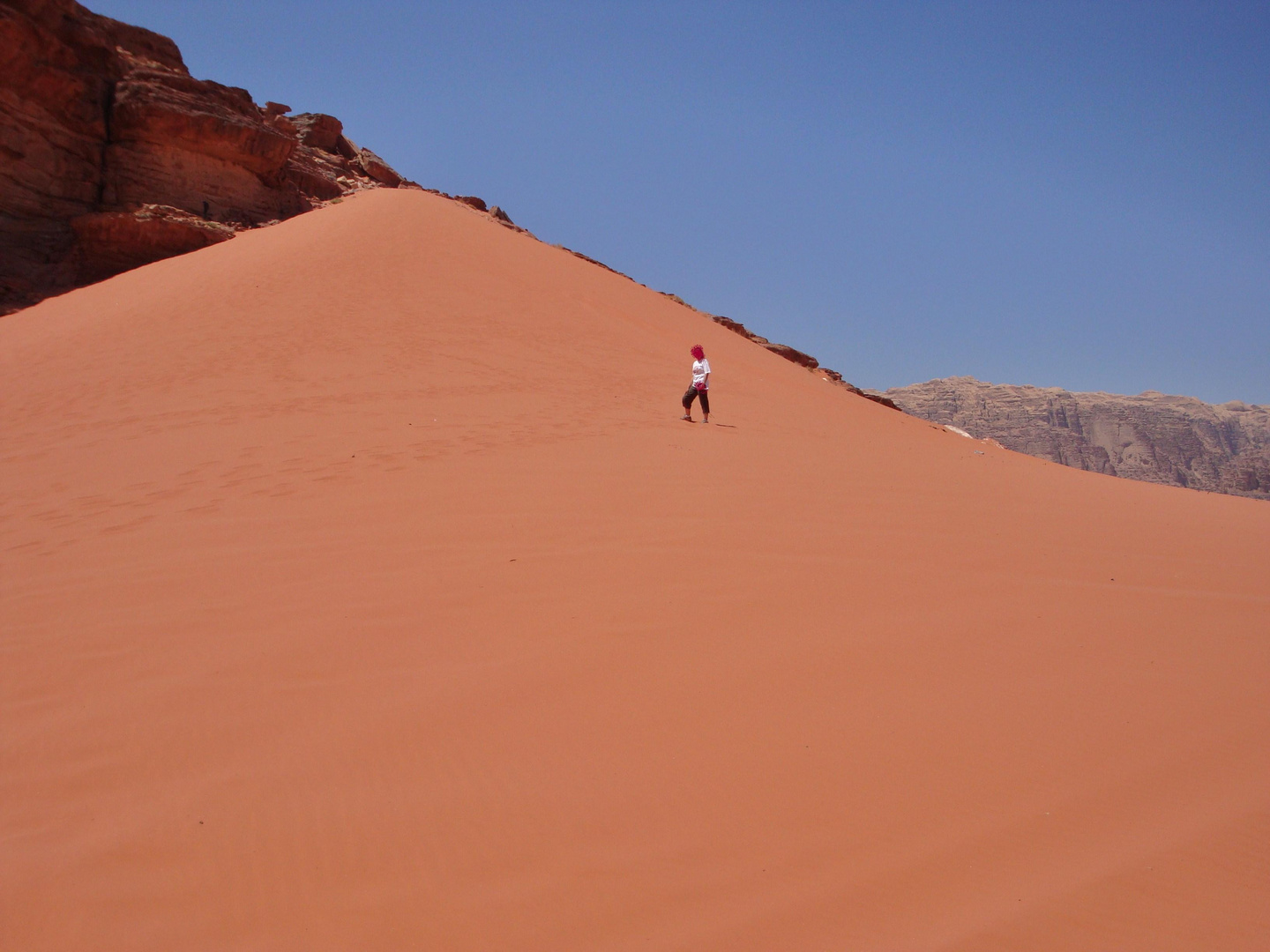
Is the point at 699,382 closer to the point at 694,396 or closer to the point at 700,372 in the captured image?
the point at 700,372

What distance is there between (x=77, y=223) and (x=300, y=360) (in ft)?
36.9

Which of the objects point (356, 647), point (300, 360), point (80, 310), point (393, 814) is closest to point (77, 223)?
point (80, 310)

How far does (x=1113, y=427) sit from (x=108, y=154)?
3528 inches

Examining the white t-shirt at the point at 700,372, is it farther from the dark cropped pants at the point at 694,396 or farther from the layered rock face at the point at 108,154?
the layered rock face at the point at 108,154

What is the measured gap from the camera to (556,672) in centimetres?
277

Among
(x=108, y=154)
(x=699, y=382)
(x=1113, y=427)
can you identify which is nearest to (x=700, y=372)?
(x=699, y=382)

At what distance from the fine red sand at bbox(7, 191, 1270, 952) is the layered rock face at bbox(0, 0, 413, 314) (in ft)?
44.3

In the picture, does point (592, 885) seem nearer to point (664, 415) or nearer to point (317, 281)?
point (664, 415)

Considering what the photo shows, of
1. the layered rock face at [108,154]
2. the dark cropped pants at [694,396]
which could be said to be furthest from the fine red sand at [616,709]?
the layered rock face at [108,154]

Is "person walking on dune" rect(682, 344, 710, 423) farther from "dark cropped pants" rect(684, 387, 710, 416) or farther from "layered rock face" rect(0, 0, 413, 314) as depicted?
"layered rock face" rect(0, 0, 413, 314)

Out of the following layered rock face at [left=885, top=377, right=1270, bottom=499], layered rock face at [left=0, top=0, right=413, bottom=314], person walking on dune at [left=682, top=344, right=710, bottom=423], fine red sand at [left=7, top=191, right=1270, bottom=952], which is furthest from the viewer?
layered rock face at [left=885, top=377, right=1270, bottom=499]

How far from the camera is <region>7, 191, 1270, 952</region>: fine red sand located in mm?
1702

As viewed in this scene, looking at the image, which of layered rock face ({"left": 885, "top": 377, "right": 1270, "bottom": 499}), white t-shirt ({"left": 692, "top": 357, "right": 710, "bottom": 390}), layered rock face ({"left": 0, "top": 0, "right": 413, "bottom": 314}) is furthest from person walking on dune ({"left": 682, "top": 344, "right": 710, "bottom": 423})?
layered rock face ({"left": 885, "top": 377, "right": 1270, "bottom": 499})

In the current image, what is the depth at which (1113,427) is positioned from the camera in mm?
78625
